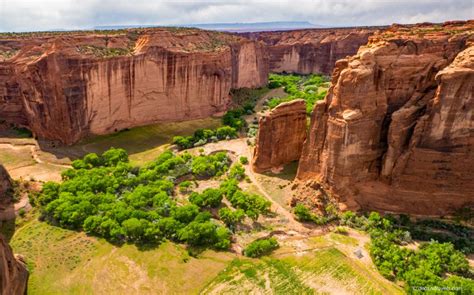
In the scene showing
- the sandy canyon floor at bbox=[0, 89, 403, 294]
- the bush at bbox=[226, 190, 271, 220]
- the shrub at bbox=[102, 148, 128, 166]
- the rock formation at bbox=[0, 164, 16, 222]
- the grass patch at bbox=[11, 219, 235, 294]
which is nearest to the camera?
the sandy canyon floor at bbox=[0, 89, 403, 294]

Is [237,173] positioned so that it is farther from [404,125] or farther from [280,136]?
[404,125]

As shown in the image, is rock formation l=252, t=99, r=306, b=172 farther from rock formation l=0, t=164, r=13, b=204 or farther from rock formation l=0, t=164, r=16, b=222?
rock formation l=0, t=164, r=13, b=204

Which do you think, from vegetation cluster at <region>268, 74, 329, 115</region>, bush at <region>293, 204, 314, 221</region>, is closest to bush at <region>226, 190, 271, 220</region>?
bush at <region>293, 204, 314, 221</region>

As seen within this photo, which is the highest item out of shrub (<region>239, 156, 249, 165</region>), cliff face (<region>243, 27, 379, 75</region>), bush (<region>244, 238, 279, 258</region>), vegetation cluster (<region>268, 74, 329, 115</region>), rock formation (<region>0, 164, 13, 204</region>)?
cliff face (<region>243, 27, 379, 75</region>)

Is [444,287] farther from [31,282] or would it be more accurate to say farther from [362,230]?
[31,282]

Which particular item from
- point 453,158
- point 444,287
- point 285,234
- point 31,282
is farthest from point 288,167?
point 31,282

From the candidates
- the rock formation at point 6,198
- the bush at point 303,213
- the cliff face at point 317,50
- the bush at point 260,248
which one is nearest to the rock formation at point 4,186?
the rock formation at point 6,198

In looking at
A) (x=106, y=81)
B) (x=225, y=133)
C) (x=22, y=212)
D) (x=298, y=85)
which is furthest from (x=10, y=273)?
(x=298, y=85)
